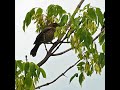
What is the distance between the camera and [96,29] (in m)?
1.81

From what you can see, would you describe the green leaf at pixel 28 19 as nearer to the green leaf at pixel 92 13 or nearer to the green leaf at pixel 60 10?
the green leaf at pixel 60 10

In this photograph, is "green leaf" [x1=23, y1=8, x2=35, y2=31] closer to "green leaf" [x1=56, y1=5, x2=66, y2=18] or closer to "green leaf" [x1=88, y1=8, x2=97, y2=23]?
"green leaf" [x1=56, y1=5, x2=66, y2=18]

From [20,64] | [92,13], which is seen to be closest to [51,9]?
[92,13]

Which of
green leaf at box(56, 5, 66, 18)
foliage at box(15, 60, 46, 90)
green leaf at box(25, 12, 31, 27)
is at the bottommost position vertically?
foliage at box(15, 60, 46, 90)

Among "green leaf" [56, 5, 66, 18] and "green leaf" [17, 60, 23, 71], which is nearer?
"green leaf" [17, 60, 23, 71]

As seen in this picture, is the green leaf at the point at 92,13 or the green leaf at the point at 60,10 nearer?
the green leaf at the point at 92,13

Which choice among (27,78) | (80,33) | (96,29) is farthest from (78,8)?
(27,78)

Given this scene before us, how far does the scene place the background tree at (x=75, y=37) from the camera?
1560 mm

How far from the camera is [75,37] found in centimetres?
168

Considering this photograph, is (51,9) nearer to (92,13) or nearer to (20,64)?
(92,13)

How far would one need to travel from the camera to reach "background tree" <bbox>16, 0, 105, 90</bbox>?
156 centimetres

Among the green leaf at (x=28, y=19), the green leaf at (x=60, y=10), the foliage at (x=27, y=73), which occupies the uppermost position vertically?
the green leaf at (x=60, y=10)
